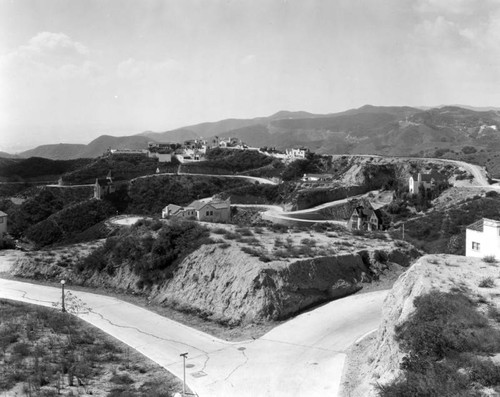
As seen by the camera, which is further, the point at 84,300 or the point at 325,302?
the point at 84,300

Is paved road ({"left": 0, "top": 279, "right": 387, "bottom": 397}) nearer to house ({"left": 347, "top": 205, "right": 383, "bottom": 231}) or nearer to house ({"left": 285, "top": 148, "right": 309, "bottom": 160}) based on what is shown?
→ house ({"left": 347, "top": 205, "right": 383, "bottom": 231})

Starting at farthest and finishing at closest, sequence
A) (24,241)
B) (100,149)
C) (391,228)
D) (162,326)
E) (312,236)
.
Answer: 1. (100,149)
2. (24,241)
3. (391,228)
4. (312,236)
5. (162,326)

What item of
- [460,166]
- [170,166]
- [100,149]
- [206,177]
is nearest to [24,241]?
[206,177]

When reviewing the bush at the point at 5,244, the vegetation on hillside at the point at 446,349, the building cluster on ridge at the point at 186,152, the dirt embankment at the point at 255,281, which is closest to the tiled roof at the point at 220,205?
the bush at the point at 5,244

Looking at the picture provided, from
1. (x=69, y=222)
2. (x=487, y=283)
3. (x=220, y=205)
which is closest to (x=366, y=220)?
(x=220, y=205)

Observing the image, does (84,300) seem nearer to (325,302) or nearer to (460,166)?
(325,302)
